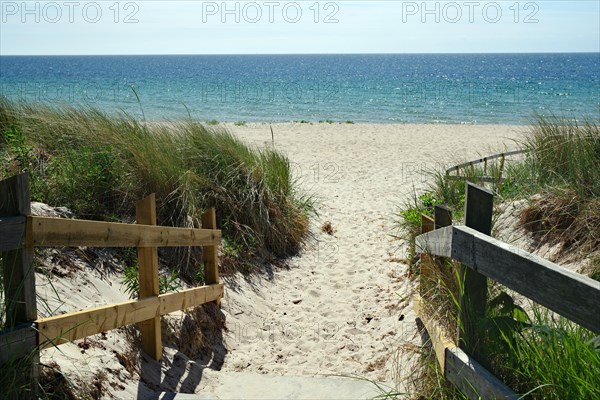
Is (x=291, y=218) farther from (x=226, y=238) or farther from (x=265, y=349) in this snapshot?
(x=265, y=349)

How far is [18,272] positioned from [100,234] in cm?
91

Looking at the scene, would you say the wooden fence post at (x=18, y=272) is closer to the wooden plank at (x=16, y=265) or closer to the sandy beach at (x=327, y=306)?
the wooden plank at (x=16, y=265)

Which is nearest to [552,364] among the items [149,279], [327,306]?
[149,279]

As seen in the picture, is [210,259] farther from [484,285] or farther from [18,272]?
[484,285]

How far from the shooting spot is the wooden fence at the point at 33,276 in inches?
142

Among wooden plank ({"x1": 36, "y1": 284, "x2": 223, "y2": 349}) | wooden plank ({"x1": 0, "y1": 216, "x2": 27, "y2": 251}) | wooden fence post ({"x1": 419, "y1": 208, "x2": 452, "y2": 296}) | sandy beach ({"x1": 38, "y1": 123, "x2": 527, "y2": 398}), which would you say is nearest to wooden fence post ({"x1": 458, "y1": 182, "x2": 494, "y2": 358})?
wooden fence post ({"x1": 419, "y1": 208, "x2": 452, "y2": 296})

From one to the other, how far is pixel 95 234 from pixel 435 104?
139ft

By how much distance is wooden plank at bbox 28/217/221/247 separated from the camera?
3879 millimetres

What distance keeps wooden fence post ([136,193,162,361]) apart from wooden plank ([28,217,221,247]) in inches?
4.0

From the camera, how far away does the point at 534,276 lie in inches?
119

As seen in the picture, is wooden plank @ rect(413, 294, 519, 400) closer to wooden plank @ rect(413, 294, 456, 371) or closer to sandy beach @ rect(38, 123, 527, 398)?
wooden plank @ rect(413, 294, 456, 371)

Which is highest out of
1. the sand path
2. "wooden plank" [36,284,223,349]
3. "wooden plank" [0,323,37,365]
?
"wooden plank" [0,323,37,365]

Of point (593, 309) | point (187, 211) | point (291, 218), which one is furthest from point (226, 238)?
point (593, 309)

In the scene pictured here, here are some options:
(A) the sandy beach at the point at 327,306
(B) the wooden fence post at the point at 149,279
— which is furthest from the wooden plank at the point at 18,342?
(B) the wooden fence post at the point at 149,279
